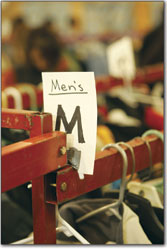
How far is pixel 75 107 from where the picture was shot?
553 millimetres

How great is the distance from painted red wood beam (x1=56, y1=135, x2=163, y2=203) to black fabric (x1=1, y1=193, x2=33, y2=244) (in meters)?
0.28

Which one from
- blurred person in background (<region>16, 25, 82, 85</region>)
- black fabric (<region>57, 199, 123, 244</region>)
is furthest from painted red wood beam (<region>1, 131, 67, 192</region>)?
blurred person in background (<region>16, 25, 82, 85</region>)

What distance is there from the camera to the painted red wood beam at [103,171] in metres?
0.55

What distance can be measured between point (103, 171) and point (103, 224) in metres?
0.18

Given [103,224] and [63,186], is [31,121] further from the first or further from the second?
[103,224]

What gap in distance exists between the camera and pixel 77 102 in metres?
0.55

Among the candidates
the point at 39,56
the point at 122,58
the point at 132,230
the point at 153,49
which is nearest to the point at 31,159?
the point at 132,230

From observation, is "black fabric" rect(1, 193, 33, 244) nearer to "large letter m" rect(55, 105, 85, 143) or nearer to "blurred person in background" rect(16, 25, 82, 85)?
"large letter m" rect(55, 105, 85, 143)

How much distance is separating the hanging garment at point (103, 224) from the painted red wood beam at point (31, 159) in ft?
0.75

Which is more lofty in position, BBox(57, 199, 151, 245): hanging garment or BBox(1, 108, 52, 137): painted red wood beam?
BBox(1, 108, 52, 137): painted red wood beam

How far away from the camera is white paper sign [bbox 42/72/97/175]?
1.80ft

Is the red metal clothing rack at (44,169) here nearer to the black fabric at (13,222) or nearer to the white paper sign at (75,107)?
the white paper sign at (75,107)

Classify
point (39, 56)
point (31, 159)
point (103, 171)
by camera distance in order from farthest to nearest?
1. point (39, 56)
2. point (103, 171)
3. point (31, 159)

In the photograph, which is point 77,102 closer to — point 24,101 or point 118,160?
point 118,160
